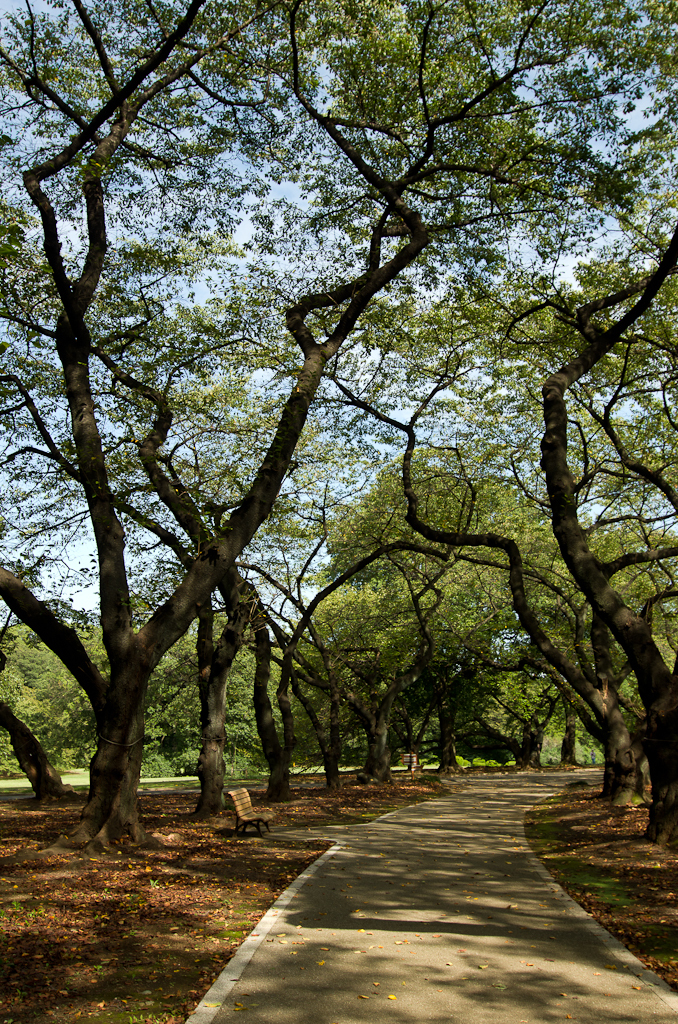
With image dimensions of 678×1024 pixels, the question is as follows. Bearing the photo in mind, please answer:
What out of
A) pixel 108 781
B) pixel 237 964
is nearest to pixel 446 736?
pixel 108 781

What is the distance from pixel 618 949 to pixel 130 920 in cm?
415

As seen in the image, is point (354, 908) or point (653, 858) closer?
point (354, 908)

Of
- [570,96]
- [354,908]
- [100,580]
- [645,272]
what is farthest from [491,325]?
[354,908]

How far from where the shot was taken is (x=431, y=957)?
5.76 m

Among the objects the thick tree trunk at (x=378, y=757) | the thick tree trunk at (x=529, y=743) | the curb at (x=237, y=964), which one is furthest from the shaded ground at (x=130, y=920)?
the thick tree trunk at (x=529, y=743)

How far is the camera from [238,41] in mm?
12273

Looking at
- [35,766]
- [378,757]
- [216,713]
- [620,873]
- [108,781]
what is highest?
[216,713]

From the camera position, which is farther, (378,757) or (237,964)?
(378,757)

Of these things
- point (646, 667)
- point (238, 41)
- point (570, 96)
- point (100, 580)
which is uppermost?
point (238, 41)

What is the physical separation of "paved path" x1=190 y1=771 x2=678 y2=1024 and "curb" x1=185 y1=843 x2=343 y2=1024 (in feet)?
0.04

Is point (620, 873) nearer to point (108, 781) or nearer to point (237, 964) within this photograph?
point (237, 964)

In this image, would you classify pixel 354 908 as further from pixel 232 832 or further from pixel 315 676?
pixel 315 676

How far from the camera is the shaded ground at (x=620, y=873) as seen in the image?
6.36 metres

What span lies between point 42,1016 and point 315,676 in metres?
18.6
